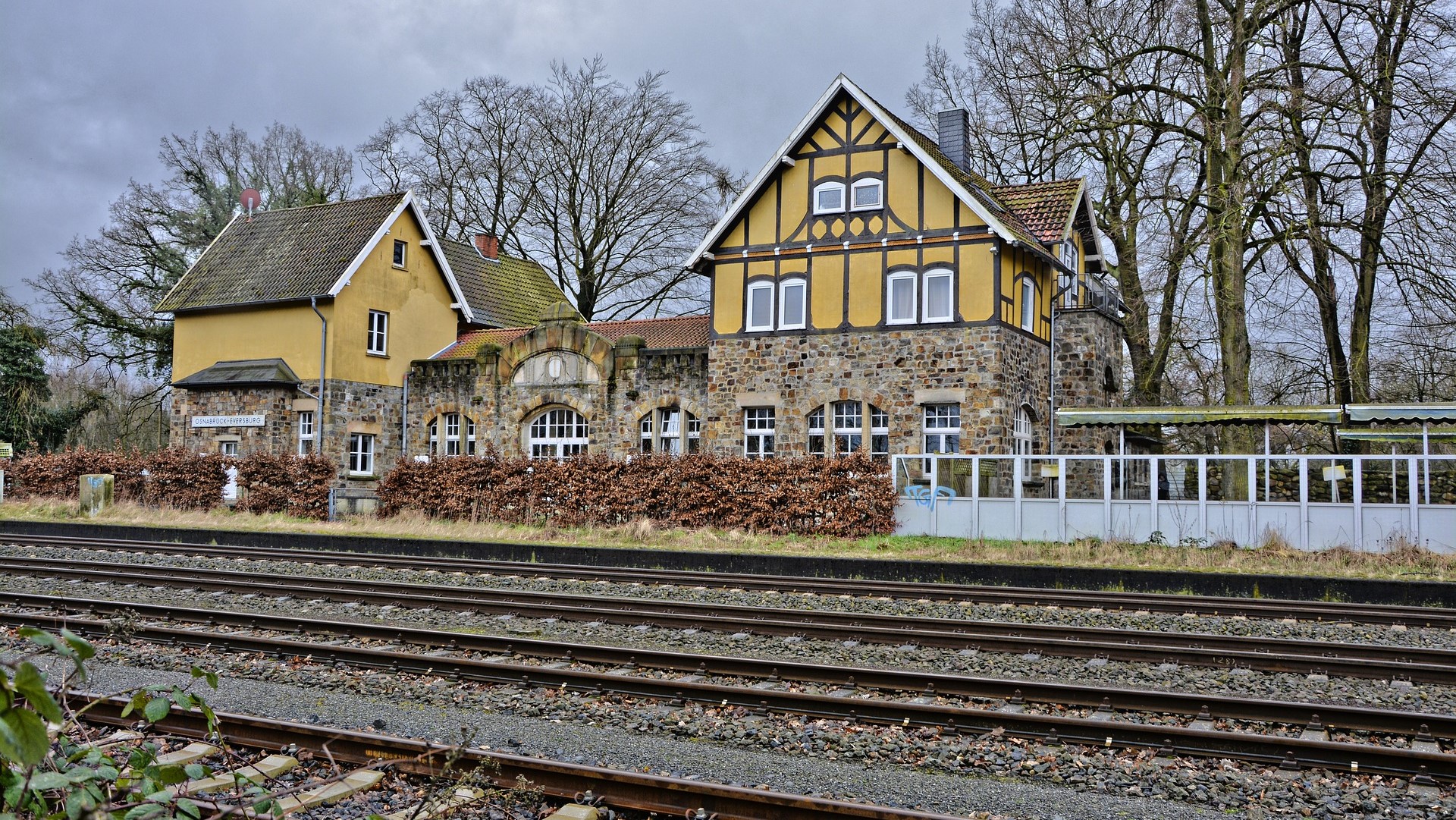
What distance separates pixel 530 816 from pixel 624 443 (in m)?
22.5

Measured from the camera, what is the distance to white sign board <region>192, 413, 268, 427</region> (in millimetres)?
30875

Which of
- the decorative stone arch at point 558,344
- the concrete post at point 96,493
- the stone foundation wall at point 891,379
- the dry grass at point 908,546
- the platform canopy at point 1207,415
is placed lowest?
the dry grass at point 908,546

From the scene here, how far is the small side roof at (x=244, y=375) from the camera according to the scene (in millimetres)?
30406

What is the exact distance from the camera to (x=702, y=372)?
2759 centimetres

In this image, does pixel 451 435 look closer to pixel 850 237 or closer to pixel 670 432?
pixel 670 432

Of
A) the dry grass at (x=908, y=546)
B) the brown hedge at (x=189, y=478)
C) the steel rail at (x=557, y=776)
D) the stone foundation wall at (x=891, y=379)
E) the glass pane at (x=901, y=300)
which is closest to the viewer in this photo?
the steel rail at (x=557, y=776)

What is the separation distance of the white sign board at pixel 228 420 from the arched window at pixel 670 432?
11.0 metres

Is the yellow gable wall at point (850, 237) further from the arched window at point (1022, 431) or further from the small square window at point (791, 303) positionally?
the arched window at point (1022, 431)

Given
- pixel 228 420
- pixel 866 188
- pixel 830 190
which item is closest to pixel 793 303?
pixel 830 190

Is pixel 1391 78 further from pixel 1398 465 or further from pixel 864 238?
pixel 864 238

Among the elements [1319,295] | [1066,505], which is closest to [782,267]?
[1066,505]

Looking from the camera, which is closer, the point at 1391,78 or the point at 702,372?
the point at 1391,78

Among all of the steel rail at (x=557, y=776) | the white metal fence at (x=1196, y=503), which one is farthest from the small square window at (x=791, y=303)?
the steel rail at (x=557, y=776)

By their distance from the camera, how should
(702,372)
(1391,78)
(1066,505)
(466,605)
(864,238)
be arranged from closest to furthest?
(466,605)
(1066,505)
(1391,78)
(864,238)
(702,372)
